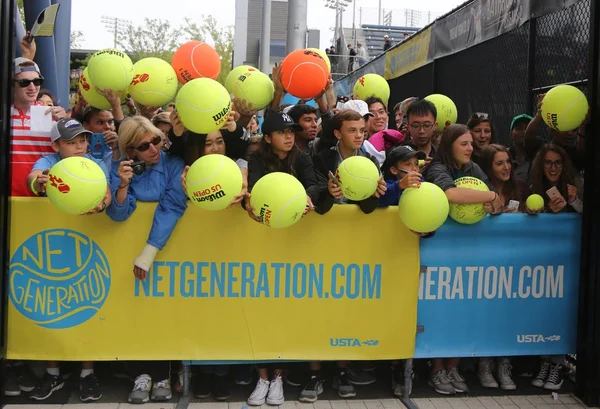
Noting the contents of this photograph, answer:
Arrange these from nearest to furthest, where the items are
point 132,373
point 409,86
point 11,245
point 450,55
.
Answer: point 11,245
point 132,373
point 450,55
point 409,86

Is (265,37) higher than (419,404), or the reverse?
(265,37)

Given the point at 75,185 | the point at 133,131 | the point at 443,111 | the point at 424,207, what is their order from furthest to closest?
the point at 443,111 → the point at 133,131 → the point at 424,207 → the point at 75,185

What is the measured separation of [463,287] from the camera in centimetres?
483

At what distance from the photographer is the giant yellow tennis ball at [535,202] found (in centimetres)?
479

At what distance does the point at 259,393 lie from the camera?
4.69 meters

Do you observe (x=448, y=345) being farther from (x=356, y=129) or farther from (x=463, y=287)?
(x=356, y=129)

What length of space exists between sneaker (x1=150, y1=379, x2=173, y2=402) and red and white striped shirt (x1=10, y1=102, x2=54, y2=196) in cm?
157

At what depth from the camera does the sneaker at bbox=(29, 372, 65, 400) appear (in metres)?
4.63

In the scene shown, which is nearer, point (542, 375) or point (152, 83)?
point (152, 83)

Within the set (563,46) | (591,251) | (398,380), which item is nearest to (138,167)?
(398,380)

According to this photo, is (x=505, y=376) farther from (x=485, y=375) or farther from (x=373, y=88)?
(x=373, y=88)

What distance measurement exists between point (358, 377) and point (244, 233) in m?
1.38

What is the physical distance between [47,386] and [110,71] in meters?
2.20

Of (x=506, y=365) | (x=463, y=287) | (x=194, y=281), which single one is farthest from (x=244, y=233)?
(x=506, y=365)
